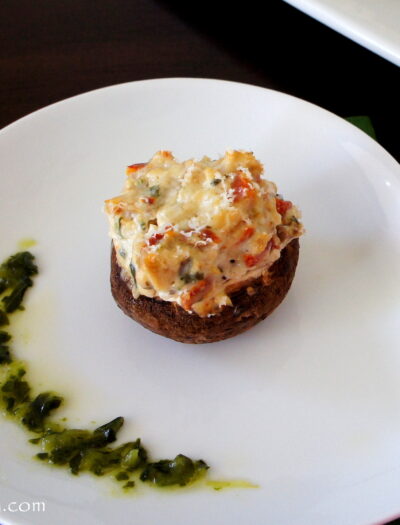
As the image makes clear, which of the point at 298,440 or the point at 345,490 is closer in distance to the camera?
the point at 345,490

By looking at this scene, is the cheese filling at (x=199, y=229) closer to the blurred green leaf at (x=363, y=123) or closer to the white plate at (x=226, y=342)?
the white plate at (x=226, y=342)

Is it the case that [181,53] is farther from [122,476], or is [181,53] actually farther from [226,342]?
[122,476]

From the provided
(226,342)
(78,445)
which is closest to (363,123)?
(226,342)

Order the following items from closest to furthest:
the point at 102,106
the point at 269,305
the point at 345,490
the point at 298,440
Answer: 1. the point at 345,490
2. the point at 298,440
3. the point at 269,305
4. the point at 102,106

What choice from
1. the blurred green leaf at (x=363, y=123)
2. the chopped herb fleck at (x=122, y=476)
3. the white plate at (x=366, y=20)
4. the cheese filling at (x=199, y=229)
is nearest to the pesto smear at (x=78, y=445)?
the chopped herb fleck at (x=122, y=476)

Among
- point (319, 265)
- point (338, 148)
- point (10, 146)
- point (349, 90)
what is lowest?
point (319, 265)

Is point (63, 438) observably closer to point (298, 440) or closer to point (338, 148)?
point (298, 440)

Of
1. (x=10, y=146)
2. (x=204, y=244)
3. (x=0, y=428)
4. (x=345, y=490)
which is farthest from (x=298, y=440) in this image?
(x=10, y=146)

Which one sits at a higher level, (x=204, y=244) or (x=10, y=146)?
(x=10, y=146)
